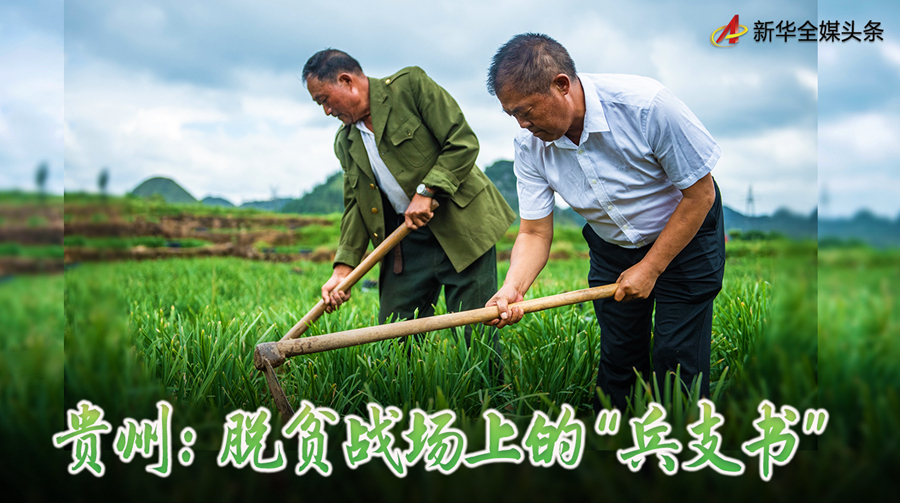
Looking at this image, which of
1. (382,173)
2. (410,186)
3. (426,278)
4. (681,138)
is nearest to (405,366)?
(426,278)

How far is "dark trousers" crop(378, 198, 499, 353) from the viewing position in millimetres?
2777

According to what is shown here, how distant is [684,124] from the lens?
65.8 inches

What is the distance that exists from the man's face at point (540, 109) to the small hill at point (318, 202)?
13228 mm

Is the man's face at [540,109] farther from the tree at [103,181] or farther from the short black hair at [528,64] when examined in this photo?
the tree at [103,181]

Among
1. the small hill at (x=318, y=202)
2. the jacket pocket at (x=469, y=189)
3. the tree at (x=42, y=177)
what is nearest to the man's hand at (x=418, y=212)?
Answer: the jacket pocket at (x=469, y=189)

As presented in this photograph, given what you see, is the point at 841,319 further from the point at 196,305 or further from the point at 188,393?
the point at 196,305

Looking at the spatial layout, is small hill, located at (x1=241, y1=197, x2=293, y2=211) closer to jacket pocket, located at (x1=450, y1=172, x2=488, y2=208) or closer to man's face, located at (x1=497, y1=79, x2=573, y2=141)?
jacket pocket, located at (x1=450, y1=172, x2=488, y2=208)

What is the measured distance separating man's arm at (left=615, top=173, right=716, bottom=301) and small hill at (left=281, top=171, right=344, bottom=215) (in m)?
13.3

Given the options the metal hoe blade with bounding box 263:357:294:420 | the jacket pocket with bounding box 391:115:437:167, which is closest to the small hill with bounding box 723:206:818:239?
the metal hoe blade with bounding box 263:357:294:420

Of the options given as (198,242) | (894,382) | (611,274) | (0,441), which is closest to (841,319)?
(894,382)

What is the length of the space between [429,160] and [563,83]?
1083 millimetres

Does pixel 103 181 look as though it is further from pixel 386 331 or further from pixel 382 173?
pixel 382 173

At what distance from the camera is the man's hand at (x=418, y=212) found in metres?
2.52

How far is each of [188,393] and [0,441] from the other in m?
0.86
